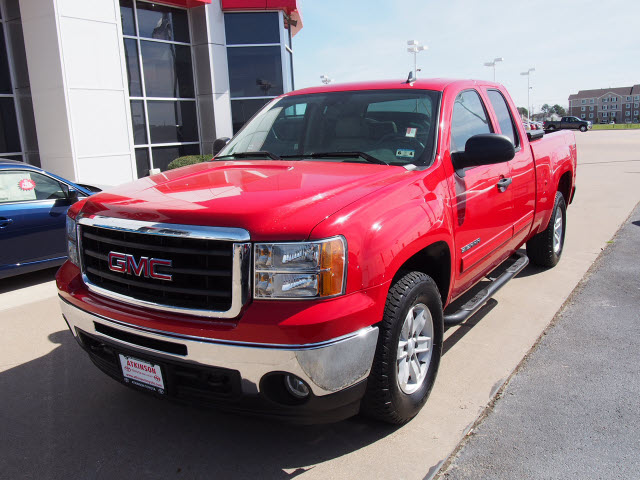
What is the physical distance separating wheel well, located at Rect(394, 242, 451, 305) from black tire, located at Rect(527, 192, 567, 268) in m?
2.70

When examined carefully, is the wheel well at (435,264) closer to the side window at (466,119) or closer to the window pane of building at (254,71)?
the side window at (466,119)

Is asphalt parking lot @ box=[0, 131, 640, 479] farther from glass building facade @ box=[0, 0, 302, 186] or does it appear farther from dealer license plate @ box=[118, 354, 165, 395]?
glass building facade @ box=[0, 0, 302, 186]

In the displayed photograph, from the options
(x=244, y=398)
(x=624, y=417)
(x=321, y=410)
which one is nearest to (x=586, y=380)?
(x=624, y=417)

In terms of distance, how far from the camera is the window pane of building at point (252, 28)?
50.3ft

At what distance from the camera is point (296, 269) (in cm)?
224

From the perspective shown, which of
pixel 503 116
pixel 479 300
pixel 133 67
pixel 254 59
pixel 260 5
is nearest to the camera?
pixel 479 300

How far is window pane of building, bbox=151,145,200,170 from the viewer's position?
45.4ft

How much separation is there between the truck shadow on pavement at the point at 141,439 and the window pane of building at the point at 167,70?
1175cm

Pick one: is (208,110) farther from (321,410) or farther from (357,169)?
(321,410)

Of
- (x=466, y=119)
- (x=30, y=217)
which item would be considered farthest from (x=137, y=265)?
(x=30, y=217)

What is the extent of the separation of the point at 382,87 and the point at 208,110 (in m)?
12.0

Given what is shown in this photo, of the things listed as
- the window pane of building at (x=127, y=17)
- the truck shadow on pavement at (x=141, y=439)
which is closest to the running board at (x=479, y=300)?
the truck shadow on pavement at (x=141, y=439)

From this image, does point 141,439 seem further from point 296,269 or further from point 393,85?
point 393,85

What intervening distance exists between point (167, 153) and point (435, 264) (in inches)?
482
